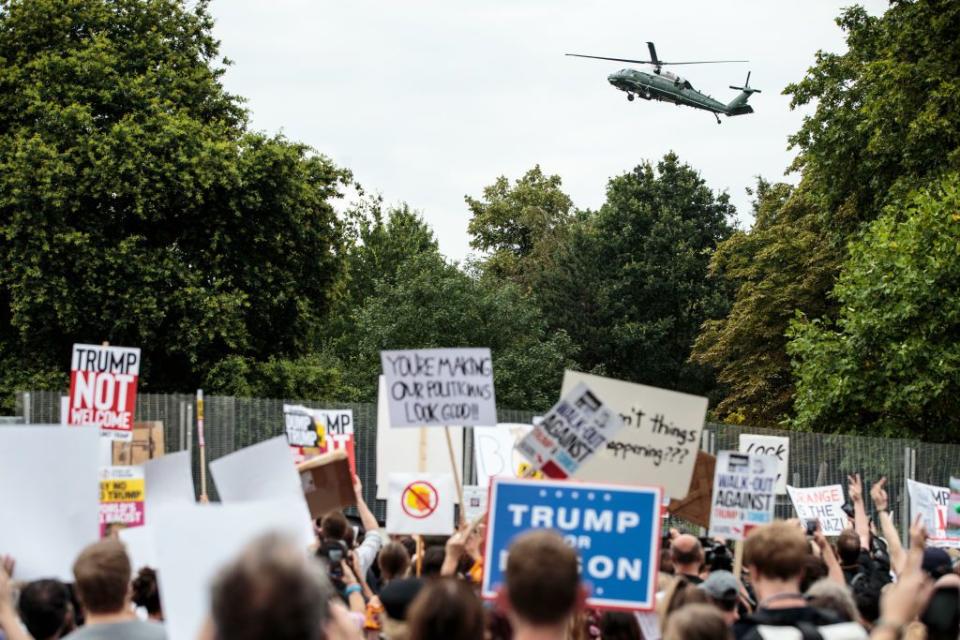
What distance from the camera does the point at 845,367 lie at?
3005 centimetres

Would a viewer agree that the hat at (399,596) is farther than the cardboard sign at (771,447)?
No

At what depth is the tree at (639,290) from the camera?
2330 inches

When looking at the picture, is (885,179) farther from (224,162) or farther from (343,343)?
(343,343)

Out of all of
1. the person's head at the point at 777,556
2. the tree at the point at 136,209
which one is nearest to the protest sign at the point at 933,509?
the person's head at the point at 777,556

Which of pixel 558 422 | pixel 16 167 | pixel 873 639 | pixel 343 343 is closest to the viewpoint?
pixel 873 639

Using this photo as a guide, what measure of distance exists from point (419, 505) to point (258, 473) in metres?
3.60

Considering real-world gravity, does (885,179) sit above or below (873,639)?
above

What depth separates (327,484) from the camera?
1107 centimetres

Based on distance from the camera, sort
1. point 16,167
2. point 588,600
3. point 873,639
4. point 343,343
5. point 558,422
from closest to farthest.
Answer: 1. point 873,639
2. point 588,600
3. point 558,422
4. point 16,167
5. point 343,343

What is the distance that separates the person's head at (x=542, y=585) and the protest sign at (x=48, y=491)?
3.23m


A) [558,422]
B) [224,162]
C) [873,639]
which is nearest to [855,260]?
[224,162]

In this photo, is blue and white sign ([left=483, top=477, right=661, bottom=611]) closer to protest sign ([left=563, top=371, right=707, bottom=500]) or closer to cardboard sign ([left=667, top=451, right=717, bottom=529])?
protest sign ([left=563, top=371, right=707, bottom=500])

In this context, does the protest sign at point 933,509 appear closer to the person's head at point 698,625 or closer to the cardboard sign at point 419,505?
the cardboard sign at point 419,505

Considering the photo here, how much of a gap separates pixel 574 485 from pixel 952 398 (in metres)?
24.8
